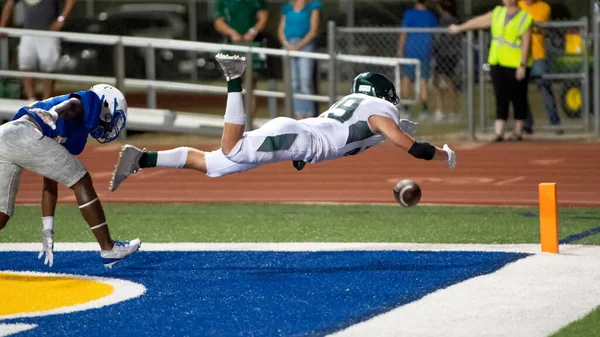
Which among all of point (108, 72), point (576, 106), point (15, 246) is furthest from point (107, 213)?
point (108, 72)

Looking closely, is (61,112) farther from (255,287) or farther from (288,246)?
(288,246)

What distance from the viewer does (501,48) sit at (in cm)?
1572

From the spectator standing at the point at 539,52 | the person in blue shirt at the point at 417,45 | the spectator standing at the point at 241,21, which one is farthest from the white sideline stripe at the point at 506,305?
the person in blue shirt at the point at 417,45

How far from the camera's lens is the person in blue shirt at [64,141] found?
799 centimetres

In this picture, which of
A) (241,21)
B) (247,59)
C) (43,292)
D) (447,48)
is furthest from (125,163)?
(447,48)

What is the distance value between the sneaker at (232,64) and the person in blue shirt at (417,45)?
30.9 ft

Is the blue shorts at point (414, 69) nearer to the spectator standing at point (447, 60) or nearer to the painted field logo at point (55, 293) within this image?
the spectator standing at point (447, 60)

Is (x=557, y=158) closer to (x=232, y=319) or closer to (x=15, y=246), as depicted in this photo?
(x=15, y=246)

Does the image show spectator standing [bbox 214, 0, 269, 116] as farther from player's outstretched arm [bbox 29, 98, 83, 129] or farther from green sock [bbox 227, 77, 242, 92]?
player's outstretched arm [bbox 29, 98, 83, 129]

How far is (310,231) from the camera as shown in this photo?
10562 millimetres

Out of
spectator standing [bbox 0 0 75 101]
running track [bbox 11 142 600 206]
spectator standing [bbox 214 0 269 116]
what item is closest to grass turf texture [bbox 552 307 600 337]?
running track [bbox 11 142 600 206]

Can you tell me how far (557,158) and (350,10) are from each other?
245 inches

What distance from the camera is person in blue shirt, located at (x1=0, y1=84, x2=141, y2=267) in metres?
7.99

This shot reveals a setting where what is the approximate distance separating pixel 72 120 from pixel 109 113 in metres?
0.25
